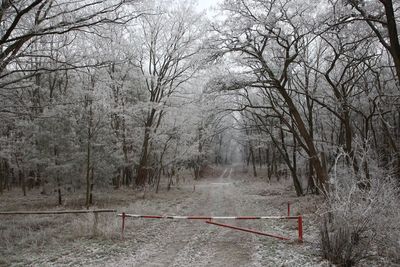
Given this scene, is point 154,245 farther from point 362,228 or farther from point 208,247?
point 362,228

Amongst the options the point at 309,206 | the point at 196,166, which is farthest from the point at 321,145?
the point at 196,166

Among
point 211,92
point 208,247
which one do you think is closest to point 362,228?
point 208,247

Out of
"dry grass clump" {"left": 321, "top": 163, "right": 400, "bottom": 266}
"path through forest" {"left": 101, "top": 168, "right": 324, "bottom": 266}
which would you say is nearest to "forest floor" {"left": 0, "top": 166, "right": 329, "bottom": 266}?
"path through forest" {"left": 101, "top": 168, "right": 324, "bottom": 266}

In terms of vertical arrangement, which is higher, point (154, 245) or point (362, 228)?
point (362, 228)

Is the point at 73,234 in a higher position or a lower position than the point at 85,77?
lower

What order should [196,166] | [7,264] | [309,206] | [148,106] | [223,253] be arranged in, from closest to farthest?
[7,264] → [223,253] → [309,206] → [148,106] → [196,166]

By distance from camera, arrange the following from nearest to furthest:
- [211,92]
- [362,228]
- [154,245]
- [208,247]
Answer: [362,228] < [208,247] < [154,245] < [211,92]

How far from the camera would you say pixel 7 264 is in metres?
6.91

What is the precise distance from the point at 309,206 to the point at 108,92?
1153 cm

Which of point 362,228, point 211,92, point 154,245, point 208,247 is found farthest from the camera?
point 211,92

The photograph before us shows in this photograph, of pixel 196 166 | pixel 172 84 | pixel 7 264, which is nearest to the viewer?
pixel 7 264

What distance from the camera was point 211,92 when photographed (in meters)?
12.9

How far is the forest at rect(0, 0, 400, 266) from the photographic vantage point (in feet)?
22.9

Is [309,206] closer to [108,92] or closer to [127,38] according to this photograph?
[108,92]
